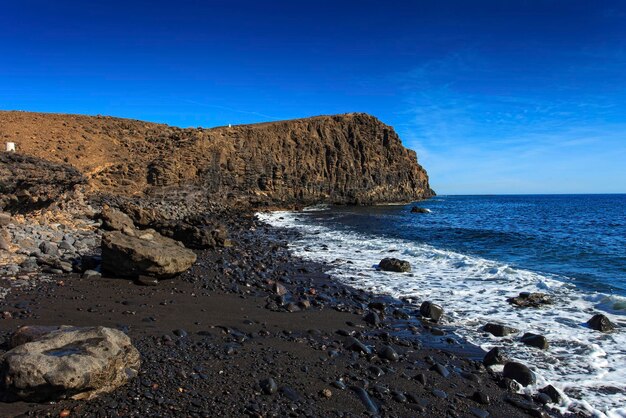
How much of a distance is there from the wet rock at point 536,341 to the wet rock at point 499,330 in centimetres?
40

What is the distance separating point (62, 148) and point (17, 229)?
2866 centimetres

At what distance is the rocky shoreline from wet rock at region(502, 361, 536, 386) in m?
0.20

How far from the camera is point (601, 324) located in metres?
8.87

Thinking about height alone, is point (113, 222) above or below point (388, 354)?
above

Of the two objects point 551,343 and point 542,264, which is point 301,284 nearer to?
point 551,343

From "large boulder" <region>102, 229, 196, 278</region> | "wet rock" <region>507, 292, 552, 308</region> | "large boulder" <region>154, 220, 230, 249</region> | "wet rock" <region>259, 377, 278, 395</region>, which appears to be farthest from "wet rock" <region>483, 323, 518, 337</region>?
"large boulder" <region>154, 220, 230, 249</region>

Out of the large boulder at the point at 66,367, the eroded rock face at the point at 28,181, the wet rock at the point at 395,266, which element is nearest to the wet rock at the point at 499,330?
the wet rock at the point at 395,266

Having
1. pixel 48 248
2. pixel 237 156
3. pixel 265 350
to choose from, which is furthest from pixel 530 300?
pixel 237 156

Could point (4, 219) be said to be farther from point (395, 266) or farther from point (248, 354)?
point (395, 266)

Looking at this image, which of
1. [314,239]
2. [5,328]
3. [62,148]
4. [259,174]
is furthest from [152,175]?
[5,328]

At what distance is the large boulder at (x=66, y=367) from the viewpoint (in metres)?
4.48

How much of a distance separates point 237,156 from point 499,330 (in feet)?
158

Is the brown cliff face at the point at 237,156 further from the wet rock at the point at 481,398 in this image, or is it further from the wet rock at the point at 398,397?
the wet rock at the point at 481,398

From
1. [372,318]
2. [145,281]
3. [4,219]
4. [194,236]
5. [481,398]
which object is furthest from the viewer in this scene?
[194,236]
